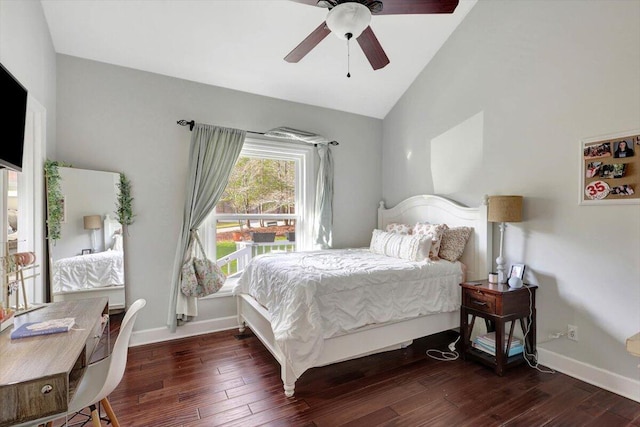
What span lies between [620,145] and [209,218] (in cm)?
361

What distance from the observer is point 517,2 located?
2805 millimetres

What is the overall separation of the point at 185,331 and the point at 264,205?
163cm

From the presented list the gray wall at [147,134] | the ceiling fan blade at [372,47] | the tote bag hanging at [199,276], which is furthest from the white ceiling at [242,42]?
the tote bag hanging at [199,276]

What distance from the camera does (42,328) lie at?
1.35m

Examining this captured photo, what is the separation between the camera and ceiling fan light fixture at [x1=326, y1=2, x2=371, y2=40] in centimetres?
173

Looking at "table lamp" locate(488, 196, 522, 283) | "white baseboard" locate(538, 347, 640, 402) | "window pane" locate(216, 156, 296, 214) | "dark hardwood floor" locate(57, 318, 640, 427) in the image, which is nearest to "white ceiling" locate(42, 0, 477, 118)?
"window pane" locate(216, 156, 296, 214)

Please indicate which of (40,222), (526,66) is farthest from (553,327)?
(40,222)

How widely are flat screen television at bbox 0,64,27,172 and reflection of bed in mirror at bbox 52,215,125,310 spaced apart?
1240 millimetres

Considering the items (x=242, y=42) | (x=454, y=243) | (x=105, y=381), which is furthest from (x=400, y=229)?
(x=105, y=381)

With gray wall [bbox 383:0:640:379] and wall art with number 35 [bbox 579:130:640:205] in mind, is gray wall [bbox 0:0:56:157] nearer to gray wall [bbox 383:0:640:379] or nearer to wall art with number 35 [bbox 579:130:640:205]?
gray wall [bbox 383:0:640:379]

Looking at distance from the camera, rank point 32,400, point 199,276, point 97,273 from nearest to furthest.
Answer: point 32,400 < point 97,273 < point 199,276

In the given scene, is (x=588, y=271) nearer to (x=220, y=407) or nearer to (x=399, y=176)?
(x=399, y=176)

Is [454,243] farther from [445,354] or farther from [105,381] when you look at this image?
[105,381]

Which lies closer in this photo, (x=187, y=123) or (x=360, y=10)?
(x=360, y=10)
